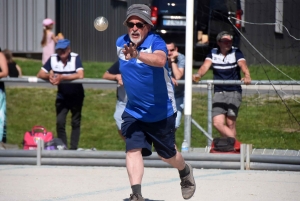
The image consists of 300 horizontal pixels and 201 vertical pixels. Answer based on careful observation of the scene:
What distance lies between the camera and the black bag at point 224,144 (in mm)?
8867

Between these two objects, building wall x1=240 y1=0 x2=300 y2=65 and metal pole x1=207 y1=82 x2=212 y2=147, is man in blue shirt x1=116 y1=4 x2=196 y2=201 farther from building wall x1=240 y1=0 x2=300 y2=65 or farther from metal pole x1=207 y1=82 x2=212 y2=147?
metal pole x1=207 y1=82 x2=212 y2=147

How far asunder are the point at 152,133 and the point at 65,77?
3.78 meters

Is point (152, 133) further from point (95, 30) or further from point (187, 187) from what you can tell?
point (95, 30)

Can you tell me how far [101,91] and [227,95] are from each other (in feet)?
18.4

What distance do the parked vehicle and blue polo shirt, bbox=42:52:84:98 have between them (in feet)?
A: 5.02

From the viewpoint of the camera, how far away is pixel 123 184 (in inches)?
303

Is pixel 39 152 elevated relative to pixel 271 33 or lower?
lower

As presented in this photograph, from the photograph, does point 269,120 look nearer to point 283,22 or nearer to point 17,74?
point 283,22

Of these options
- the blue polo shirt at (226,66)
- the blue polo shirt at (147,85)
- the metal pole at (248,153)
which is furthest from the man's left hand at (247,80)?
the blue polo shirt at (147,85)

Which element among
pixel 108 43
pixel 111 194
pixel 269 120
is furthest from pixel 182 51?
pixel 111 194

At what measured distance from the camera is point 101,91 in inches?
579

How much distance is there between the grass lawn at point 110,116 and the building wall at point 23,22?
1.13 meters

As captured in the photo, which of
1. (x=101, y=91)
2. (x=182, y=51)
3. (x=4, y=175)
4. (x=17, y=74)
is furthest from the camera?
(x=101, y=91)

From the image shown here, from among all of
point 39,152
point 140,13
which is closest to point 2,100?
point 39,152
